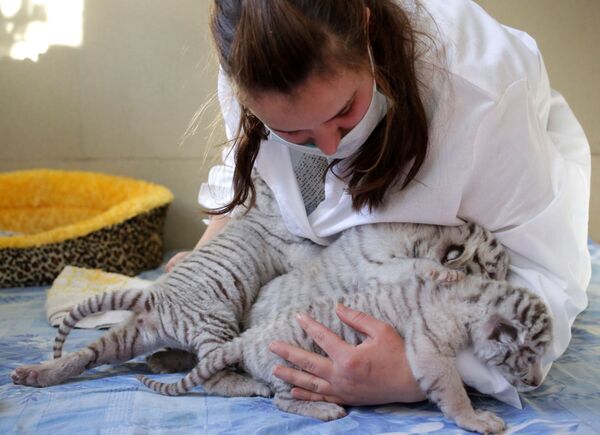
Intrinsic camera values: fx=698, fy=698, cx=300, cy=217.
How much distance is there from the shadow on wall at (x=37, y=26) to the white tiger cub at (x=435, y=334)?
7.07ft

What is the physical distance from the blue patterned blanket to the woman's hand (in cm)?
4

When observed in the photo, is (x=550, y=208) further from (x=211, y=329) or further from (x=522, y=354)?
(x=211, y=329)

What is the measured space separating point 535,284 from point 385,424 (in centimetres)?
49

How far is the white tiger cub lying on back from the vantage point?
4.82 feet

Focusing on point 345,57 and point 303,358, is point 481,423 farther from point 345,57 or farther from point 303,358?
point 345,57

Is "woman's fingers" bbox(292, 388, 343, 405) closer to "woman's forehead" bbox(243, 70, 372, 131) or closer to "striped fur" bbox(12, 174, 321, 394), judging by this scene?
"striped fur" bbox(12, 174, 321, 394)

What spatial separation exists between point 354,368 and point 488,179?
20.4 inches

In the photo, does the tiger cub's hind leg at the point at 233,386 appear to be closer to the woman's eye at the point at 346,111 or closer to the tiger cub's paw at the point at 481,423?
the tiger cub's paw at the point at 481,423

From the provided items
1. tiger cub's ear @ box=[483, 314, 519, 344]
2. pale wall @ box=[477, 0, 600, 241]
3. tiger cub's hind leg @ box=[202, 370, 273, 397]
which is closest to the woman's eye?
tiger cub's ear @ box=[483, 314, 519, 344]

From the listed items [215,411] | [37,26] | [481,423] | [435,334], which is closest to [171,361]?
[215,411]

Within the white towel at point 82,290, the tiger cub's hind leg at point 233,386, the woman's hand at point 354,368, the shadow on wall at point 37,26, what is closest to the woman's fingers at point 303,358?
the woman's hand at point 354,368

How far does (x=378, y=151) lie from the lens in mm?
1511

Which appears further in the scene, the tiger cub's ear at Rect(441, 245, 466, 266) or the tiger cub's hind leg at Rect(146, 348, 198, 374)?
the tiger cub's hind leg at Rect(146, 348, 198, 374)

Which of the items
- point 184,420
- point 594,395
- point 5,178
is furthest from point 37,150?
point 594,395
